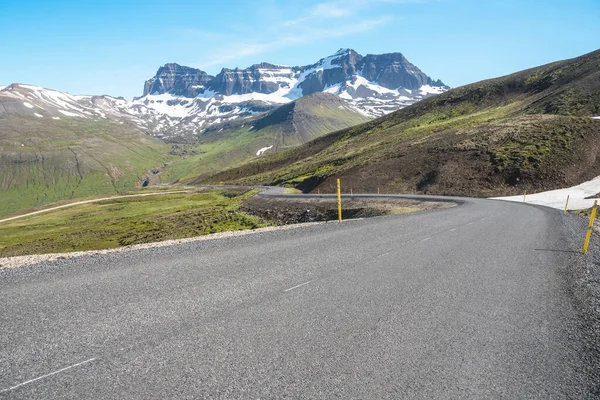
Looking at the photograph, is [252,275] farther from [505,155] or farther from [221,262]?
[505,155]

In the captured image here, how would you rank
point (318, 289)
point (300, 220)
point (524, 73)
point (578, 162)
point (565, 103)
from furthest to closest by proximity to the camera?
point (524, 73)
point (565, 103)
point (578, 162)
point (300, 220)
point (318, 289)

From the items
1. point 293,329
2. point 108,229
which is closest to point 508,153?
point 293,329

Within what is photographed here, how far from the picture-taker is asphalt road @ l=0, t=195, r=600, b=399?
5199 mm

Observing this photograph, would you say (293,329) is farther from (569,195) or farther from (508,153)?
(508,153)

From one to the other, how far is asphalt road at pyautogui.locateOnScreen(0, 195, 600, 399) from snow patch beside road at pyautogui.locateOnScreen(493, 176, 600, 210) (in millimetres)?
39894

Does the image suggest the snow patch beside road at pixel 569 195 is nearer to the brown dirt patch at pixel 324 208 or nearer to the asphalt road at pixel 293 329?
the brown dirt patch at pixel 324 208

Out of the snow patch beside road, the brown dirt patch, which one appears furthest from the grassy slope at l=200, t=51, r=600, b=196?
the brown dirt patch

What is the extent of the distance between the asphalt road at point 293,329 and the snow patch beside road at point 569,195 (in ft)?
131

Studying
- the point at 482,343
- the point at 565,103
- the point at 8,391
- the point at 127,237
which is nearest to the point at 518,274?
the point at 482,343

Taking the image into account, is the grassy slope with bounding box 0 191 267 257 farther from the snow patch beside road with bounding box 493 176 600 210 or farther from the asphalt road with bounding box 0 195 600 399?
the snow patch beside road with bounding box 493 176 600 210

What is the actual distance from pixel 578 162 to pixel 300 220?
5012 cm

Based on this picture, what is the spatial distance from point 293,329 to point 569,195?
5873 centimetres

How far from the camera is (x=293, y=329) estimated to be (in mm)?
6871

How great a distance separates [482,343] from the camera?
666 cm
